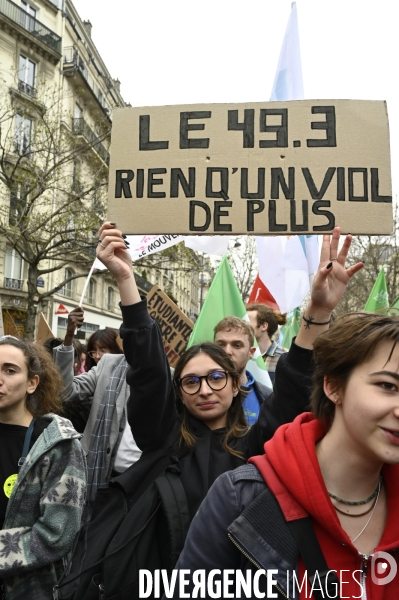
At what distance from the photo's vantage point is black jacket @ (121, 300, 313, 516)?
209cm

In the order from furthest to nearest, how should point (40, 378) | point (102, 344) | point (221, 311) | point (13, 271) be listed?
point (13, 271) → point (102, 344) → point (221, 311) → point (40, 378)

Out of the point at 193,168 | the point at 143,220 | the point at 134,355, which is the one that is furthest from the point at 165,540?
the point at 193,168

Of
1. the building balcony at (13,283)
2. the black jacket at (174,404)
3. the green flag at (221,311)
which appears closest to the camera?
the black jacket at (174,404)

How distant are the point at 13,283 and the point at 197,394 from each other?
23432 mm

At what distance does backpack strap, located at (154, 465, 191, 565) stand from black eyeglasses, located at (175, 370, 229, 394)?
0.49m

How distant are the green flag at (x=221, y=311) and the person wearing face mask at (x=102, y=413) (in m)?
0.86

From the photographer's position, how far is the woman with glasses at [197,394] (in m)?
2.12

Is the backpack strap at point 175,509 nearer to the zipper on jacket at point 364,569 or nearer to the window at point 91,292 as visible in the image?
the zipper on jacket at point 364,569

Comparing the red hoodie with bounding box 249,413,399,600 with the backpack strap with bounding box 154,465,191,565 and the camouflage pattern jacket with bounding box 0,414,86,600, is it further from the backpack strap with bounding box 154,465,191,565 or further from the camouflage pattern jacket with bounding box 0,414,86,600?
the camouflage pattern jacket with bounding box 0,414,86,600

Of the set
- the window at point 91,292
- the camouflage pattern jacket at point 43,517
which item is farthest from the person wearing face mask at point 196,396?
the window at point 91,292

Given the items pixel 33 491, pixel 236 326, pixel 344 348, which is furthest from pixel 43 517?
pixel 236 326

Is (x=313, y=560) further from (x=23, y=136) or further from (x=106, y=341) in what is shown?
(x=23, y=136)

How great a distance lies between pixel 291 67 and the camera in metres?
5.49

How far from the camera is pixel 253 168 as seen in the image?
9.10 feet
